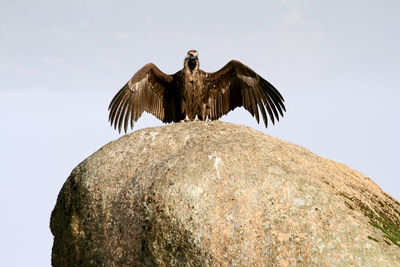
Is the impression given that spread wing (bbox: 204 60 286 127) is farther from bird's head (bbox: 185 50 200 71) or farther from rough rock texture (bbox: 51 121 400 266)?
rough rock texture (bbox: 51 121 400 266)

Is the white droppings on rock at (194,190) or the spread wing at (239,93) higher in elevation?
the spread wing at (239,93)

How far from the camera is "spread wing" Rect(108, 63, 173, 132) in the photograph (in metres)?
10.6

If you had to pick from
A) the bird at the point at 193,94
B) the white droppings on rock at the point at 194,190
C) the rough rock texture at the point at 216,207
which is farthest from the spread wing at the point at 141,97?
the white droppings on rock at the point at 194,190

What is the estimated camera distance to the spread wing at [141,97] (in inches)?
416

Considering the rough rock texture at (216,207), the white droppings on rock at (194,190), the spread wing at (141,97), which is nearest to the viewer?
the rough rock texture at (216,207)

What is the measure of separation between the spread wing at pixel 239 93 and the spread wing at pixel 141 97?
99cm

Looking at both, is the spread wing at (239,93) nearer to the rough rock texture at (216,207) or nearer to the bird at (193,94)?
the bird at (193,94)

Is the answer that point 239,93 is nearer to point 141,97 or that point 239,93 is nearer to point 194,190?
point 141,97

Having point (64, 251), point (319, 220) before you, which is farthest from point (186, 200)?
point (64, 251)

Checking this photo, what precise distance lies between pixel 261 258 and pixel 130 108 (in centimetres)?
543

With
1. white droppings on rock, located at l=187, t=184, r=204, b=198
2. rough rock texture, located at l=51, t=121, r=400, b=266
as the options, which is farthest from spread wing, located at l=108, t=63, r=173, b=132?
white droppings on rock, located at l=187, t=184, r=204, b=198

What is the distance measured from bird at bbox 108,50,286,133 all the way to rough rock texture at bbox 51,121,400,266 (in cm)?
235

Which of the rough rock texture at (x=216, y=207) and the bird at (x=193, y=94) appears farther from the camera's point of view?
the bird at (x=193, y=94)

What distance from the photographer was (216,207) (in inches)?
254
